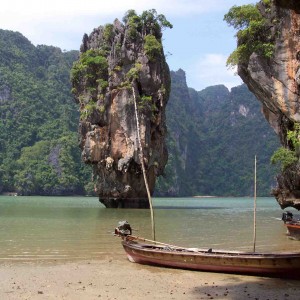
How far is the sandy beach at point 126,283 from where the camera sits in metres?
7.90

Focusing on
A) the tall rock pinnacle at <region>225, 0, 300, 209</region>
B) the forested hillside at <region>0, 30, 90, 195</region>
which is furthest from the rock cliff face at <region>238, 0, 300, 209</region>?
the forested hillside at <region>0, 30, 90, 195</region>

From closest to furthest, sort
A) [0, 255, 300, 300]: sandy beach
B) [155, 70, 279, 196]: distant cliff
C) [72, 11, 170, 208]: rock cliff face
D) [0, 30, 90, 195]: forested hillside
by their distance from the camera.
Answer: [0, 255, 300, 300]: sandy beach < [72, 11, 170, 208]: rock cliff face < [0, 30, 90, 195]: forested hillside < [155, 70, 279, 196]: distant cliff

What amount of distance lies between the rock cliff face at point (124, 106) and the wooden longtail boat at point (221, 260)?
23428mm

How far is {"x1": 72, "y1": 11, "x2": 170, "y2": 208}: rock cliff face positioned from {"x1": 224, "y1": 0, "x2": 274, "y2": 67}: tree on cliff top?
596 inches

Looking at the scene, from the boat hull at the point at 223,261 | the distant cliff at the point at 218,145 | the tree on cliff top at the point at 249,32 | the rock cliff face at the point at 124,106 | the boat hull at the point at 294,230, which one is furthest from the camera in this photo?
the distant cliff at the point at 218,145

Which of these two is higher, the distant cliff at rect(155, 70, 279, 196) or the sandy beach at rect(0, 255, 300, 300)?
the distant cliff at rect(155, 70, 279, 196)

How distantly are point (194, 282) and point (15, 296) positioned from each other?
3.42m

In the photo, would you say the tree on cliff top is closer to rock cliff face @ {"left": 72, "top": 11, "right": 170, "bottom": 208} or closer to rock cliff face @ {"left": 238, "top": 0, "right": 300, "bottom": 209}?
rock cliff face @ {"left": 238, "top": 0, "right": 300, "bottom": 209}

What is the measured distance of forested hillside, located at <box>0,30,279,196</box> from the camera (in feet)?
262

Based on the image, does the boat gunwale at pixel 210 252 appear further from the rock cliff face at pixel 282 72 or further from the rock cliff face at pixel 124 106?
the rock cliff face at pixel 124 106

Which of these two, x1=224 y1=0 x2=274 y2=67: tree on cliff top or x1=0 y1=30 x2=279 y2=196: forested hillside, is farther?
x1=0 y1=30 x2=279 y2=196: forested hillside

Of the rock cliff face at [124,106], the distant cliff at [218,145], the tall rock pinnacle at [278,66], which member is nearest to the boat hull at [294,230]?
the tall rock pinnacle at [278,66]

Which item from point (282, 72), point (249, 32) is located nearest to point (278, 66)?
point (282, 72)

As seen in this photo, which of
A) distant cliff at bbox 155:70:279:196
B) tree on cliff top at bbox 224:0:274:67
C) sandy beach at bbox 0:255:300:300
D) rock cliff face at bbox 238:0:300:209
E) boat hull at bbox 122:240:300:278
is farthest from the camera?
distant cliff at bbox 155:70:279:196
